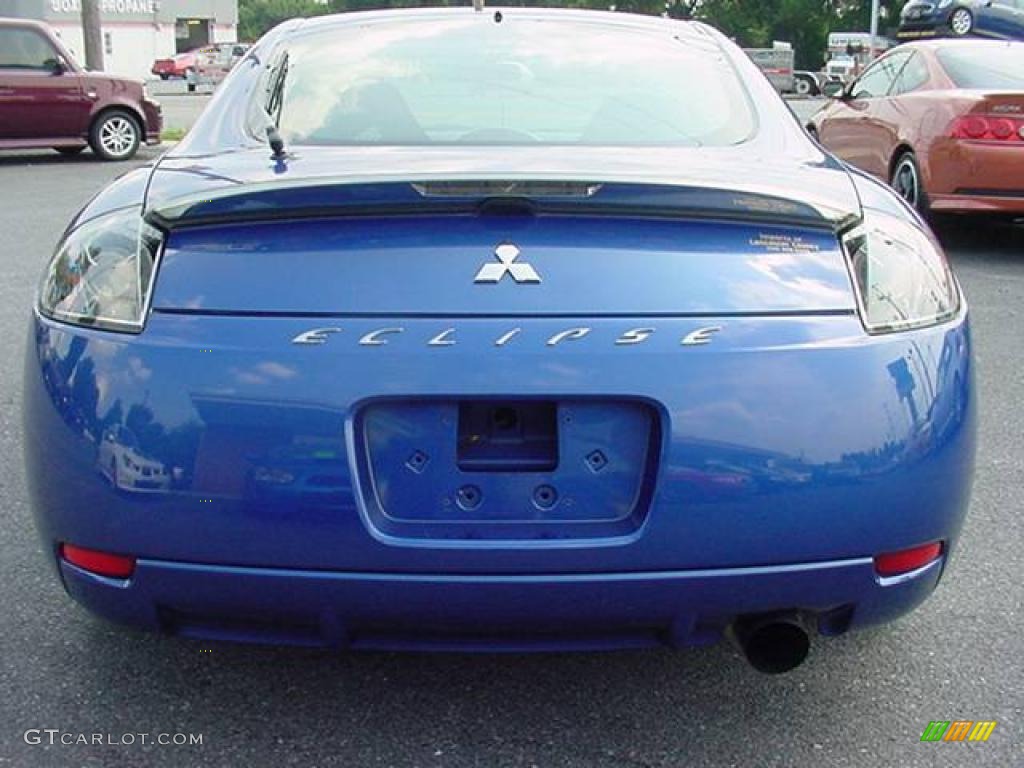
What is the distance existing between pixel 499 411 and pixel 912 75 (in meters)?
7.61

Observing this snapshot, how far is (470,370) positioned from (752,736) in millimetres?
976

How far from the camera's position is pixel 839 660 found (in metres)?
2.73

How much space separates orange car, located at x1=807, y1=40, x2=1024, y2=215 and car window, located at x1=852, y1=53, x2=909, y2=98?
1cm

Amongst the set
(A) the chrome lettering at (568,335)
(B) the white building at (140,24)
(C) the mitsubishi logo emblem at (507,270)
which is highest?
(C) the mitsubishi logo emblem at (507,270)

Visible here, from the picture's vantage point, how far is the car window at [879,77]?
9180mm

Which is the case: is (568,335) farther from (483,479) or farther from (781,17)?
(781,17)

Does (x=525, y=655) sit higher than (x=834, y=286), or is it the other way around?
(x=834, y=286)

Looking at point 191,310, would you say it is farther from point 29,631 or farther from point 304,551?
point 29,631

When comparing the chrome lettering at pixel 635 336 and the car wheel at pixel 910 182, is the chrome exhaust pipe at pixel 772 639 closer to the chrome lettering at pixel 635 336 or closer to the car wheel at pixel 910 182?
the chrome lettering at pixel 635 336

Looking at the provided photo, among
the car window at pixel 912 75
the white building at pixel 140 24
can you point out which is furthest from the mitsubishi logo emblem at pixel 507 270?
the white building at pixel 140 24

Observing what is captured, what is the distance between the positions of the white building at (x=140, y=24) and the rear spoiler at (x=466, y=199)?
52.6 m

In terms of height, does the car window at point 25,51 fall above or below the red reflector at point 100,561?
below

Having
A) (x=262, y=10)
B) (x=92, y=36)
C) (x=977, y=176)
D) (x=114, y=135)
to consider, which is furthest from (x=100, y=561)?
(x=262, y=10)

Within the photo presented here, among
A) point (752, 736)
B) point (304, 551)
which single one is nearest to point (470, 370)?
point (304, 551)
